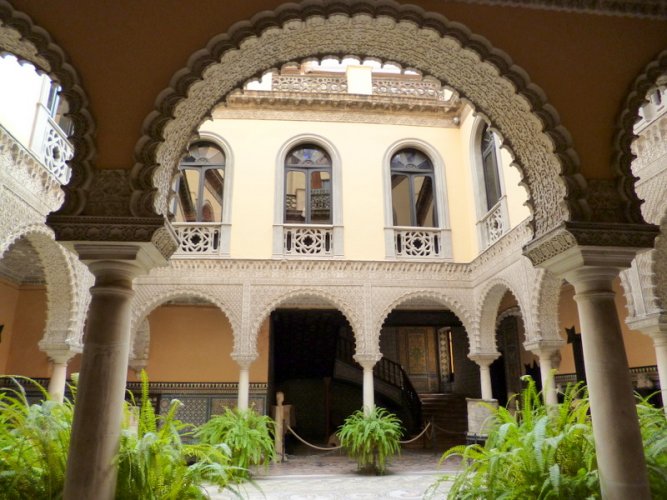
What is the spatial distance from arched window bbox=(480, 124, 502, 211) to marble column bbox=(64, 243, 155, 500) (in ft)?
24.5

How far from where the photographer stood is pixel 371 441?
8.23 meters

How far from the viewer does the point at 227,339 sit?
37.2 ft

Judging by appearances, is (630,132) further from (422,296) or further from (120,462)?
(422,296)

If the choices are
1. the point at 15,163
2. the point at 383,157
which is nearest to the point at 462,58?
the point at 15,163

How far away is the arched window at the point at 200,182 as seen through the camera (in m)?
10.5

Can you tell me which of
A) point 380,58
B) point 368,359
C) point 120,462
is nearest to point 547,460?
point 120,462

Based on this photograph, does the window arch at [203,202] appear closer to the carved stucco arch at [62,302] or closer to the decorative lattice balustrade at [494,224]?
the carved stucco arch at [62,302]

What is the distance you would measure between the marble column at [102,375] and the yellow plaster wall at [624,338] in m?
6.29

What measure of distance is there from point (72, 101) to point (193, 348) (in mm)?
8556

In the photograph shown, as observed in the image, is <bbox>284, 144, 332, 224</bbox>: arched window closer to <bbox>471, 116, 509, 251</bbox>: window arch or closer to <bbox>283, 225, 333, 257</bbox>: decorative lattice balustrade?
<bbox>283, 225, 333, 257</bbox>: decorative lattice balustrade

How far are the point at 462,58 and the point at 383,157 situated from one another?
22.8 feet

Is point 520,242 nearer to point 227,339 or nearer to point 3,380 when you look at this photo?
point 227,339

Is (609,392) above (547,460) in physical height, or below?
above

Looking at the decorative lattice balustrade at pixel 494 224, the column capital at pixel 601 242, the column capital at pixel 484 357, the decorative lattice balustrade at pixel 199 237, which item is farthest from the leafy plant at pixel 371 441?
the column capital at pixel 601 242
